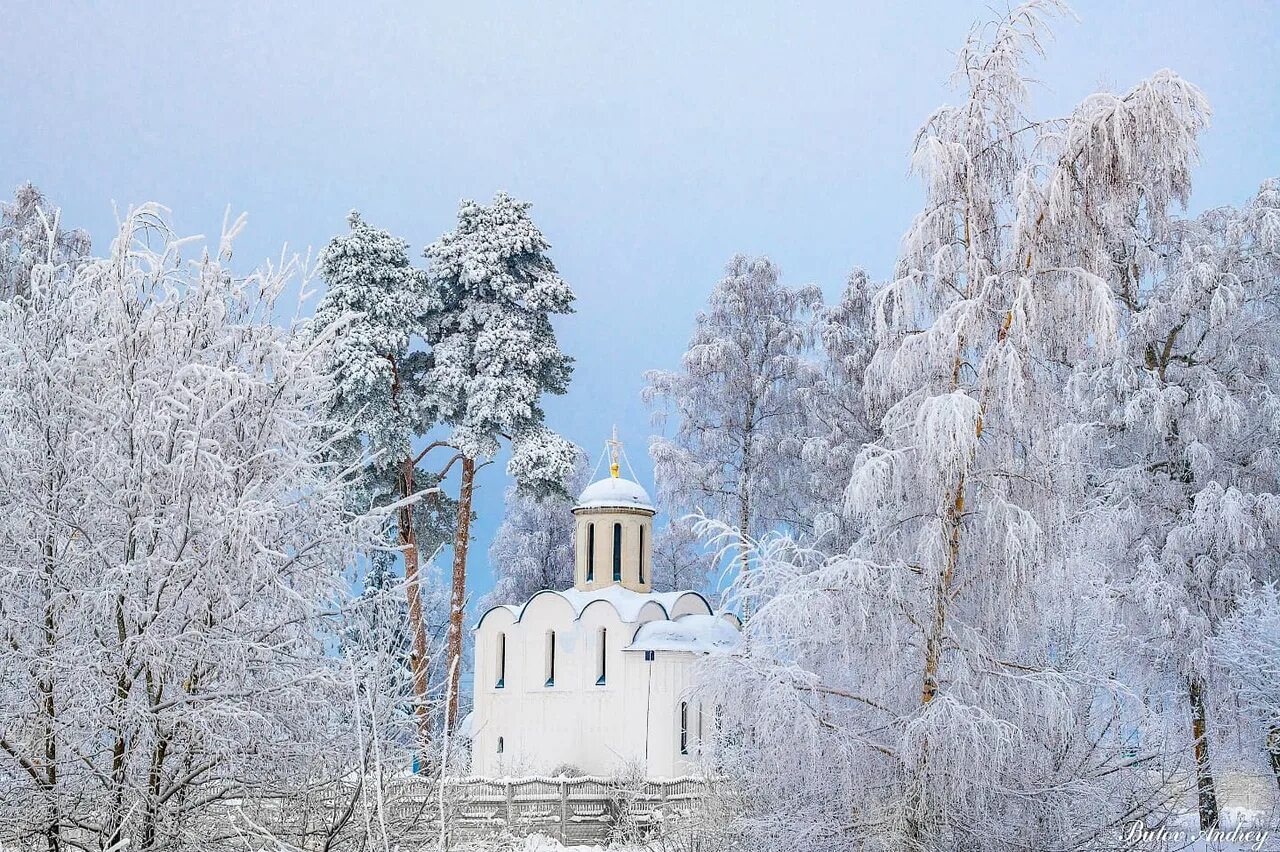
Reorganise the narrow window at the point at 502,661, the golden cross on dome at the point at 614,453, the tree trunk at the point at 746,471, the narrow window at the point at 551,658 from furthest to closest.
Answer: the golden cross on dome at the point at 614,453 < the tree trunk at the point at 746,471 < the narrow window at the point at 502,661 < the narrow window at the point at 551,658

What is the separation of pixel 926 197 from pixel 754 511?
14113 millimetres

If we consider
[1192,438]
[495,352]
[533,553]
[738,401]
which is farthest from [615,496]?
[1192,438]

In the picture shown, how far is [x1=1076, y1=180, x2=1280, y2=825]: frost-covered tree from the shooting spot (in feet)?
55.7

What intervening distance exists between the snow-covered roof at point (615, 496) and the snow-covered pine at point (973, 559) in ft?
43.9

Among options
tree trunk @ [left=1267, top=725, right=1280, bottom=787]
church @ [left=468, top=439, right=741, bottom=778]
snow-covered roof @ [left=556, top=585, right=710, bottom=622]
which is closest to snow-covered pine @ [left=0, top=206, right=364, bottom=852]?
tree trunk @ [left=1267, top=725, right=1280, bottom=787]

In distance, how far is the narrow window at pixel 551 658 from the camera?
23.6 m

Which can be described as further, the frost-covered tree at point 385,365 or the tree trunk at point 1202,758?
the frost-covered tree at point 385,365

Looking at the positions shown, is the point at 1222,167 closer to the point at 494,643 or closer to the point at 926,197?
the point at 494,643

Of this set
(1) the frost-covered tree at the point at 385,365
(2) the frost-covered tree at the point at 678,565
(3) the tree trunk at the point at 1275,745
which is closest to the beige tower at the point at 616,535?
(1) the frost-covered tree at the point at 385,365

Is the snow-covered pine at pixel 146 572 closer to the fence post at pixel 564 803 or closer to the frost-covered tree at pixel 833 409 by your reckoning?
the fence post at pixel 564 803

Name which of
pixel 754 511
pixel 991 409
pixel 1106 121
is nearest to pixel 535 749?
pixel 754 511

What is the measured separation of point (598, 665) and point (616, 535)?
8.78 ft

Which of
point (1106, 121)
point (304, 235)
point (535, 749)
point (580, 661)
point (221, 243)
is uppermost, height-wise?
point (304, 235)

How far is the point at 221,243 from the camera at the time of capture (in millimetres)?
7922
